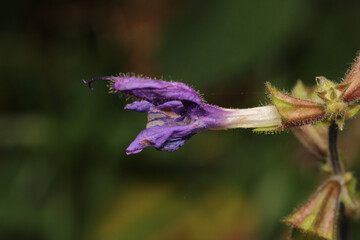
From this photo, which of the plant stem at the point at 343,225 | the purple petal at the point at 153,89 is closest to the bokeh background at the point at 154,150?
the plant stem at the point at 343,225

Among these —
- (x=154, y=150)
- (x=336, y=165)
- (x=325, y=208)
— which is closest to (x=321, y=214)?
(x=325, y=208)

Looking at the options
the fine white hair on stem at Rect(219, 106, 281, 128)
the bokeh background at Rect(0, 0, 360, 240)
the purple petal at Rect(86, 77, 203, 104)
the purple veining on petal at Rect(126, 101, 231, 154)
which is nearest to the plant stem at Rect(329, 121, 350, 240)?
the fine white hair on stem at Rect(219, 106, 281, 128)

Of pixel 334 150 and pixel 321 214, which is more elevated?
pixel 334 150

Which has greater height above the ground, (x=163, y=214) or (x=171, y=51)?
(x=171, y=51)

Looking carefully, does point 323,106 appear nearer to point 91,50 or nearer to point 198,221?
point 198,221

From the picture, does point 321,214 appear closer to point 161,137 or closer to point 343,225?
point 343,225

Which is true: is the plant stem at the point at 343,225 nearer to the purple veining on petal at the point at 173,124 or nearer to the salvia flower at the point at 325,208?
the salvia flower at the point at 325,208

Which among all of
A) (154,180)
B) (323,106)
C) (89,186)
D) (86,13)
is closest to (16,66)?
(86,13)
